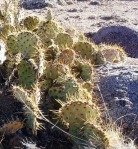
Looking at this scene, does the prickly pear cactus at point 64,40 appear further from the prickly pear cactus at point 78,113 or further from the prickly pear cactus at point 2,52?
the prickly pear cactus at point 78,113

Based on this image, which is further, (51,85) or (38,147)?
(51,85)

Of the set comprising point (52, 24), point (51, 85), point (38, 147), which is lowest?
point (38, 147)

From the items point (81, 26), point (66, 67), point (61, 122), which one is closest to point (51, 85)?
point (66, 67)

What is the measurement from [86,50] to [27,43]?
3.40ft

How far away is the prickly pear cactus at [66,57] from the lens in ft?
16.8

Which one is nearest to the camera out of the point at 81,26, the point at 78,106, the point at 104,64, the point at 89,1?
the point at 78,106

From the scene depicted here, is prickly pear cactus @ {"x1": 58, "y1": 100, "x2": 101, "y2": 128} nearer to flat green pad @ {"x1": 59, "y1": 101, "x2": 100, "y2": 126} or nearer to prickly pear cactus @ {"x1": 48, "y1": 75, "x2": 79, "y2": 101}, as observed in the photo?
flat green pad @ {"x1": 59, "y1": 101, "x2": 100, "y2": 126}

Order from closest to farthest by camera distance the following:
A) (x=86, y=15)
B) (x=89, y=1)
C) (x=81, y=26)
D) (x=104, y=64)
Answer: (x=104, y=64) < (x=81, y=26) < (x=86, y=15) < (x=89, y=1)

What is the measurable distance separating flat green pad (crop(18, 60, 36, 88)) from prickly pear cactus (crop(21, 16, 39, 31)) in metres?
1.44

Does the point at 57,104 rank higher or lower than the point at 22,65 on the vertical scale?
lower

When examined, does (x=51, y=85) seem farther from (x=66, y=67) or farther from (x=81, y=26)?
(x=81, y=26)

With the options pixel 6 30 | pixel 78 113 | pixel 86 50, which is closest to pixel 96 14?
pixel 86 50

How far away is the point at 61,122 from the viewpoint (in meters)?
4.32

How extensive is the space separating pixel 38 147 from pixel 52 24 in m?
2.21
